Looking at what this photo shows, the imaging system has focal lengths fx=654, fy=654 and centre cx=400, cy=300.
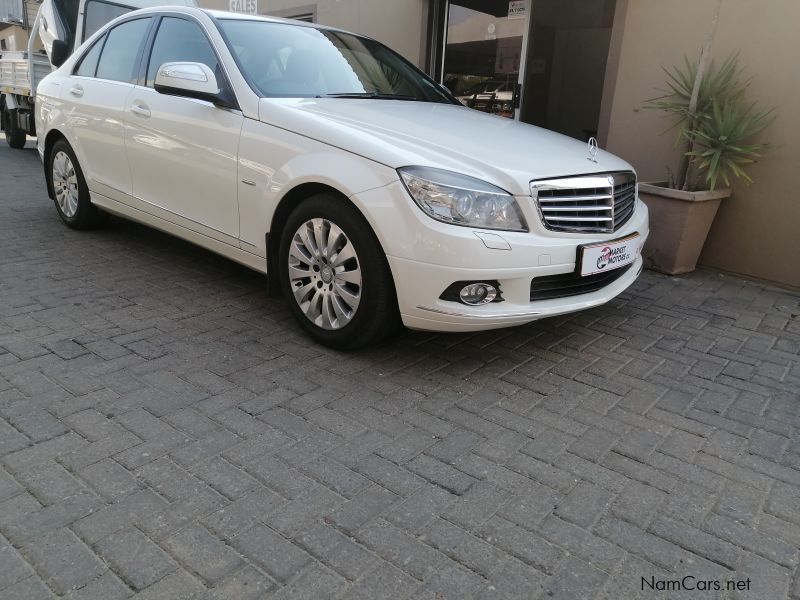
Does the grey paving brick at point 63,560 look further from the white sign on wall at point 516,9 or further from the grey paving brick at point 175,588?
the white sign on wall at point 516,9

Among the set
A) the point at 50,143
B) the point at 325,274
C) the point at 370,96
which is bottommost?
the point at 325,274

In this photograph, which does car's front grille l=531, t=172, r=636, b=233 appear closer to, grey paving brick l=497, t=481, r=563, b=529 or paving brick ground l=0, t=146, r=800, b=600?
paving brick ground l=0, t=146, r=800, b=600

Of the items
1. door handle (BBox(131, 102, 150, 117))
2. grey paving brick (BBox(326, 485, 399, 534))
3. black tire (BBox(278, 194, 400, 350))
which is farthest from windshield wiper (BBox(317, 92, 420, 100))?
grey paving brick (BBox(326, 485, 399, 534))

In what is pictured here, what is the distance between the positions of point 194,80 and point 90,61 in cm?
209

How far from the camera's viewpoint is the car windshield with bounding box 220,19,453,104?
12.7 ft

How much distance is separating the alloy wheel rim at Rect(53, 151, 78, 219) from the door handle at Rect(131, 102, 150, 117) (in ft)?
3.95

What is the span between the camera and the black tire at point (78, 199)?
17.4ft

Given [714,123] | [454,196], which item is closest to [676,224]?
[714,123]

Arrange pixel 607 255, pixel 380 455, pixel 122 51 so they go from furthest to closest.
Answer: pixel 122 51, pixel 607 255, pixel 380 455

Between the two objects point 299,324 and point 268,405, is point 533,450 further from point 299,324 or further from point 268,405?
point 299,324

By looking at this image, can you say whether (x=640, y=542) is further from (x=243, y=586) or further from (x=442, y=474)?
(x=243, y=586)

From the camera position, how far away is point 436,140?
3262mm

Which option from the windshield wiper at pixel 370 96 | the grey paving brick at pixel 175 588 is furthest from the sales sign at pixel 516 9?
the grey paving brick at pixel 175 588

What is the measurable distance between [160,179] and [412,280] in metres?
2.21
